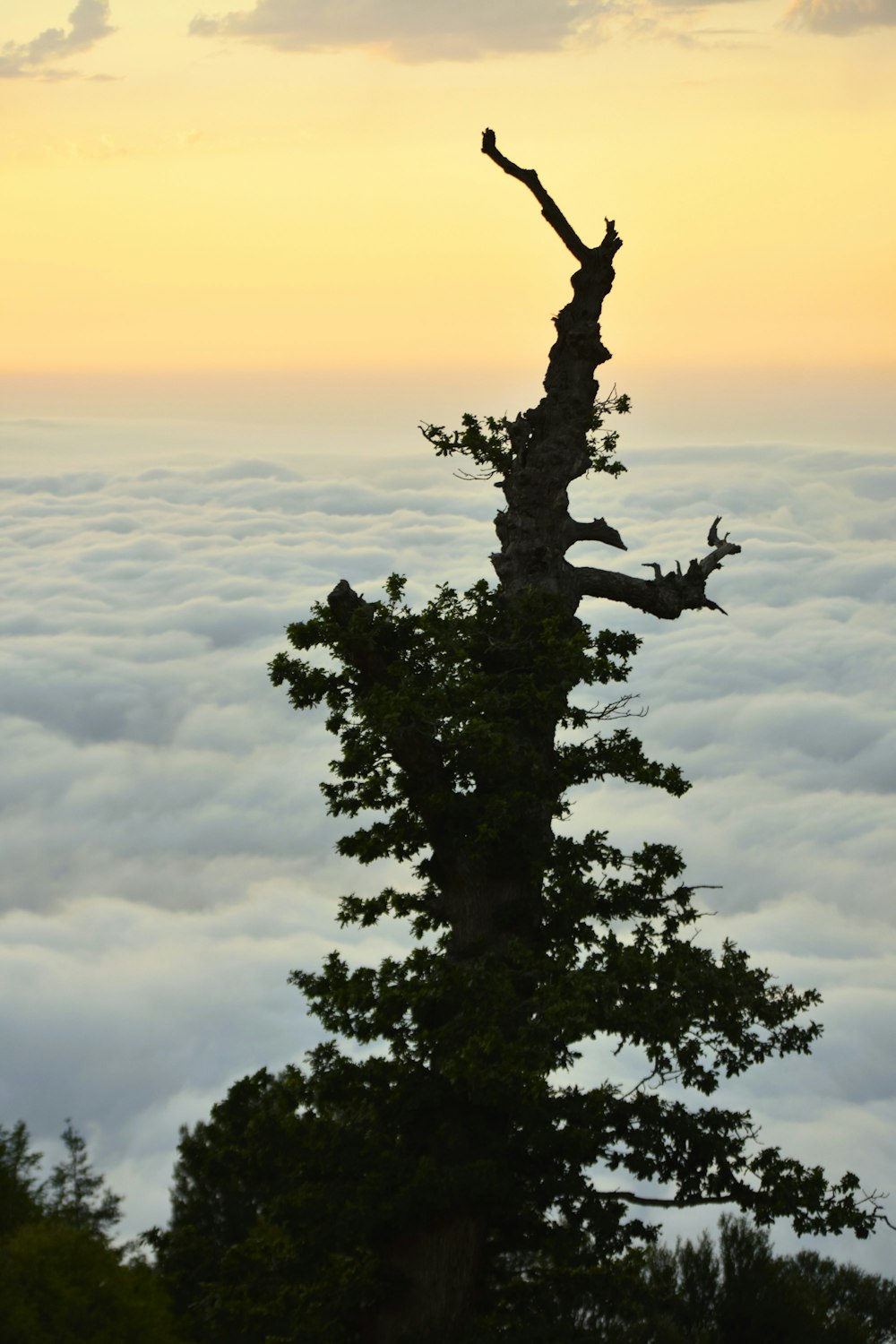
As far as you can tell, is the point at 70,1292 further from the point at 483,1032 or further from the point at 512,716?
the point at 512,716

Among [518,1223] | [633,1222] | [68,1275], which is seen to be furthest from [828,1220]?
[68,1275]

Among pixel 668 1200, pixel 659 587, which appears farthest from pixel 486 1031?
pixel 659 587

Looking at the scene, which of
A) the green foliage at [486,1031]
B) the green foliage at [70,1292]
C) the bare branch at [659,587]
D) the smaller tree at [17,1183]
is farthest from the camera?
the smaller tree at [17,1183]

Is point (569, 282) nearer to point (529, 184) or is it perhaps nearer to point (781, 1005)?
point (529, 184)

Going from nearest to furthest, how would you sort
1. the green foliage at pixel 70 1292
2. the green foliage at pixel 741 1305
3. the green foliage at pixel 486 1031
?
the green foliage at pixel 486 1031
the green foliage at pixel 70 1292
the green foliage at pixel 741 1305

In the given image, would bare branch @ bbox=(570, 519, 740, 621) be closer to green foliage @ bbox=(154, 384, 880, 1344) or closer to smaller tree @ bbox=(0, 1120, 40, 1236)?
green foliage @ bbox=(154, 384, 880, 1344)

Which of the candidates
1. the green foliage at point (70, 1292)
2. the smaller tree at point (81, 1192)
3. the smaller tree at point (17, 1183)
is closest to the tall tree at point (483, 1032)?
the green foliage at point (70, 1292)

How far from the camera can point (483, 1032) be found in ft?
61.8

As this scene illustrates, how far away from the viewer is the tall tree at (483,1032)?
19109 mm

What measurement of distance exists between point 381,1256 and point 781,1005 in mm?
6272

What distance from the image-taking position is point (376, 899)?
2150cm

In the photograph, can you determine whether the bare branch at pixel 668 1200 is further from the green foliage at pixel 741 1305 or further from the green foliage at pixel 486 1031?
the green foliage at pixel 741 1305

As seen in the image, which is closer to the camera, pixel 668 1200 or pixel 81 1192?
pixel 668 1200

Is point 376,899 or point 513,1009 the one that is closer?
point 513,1009
